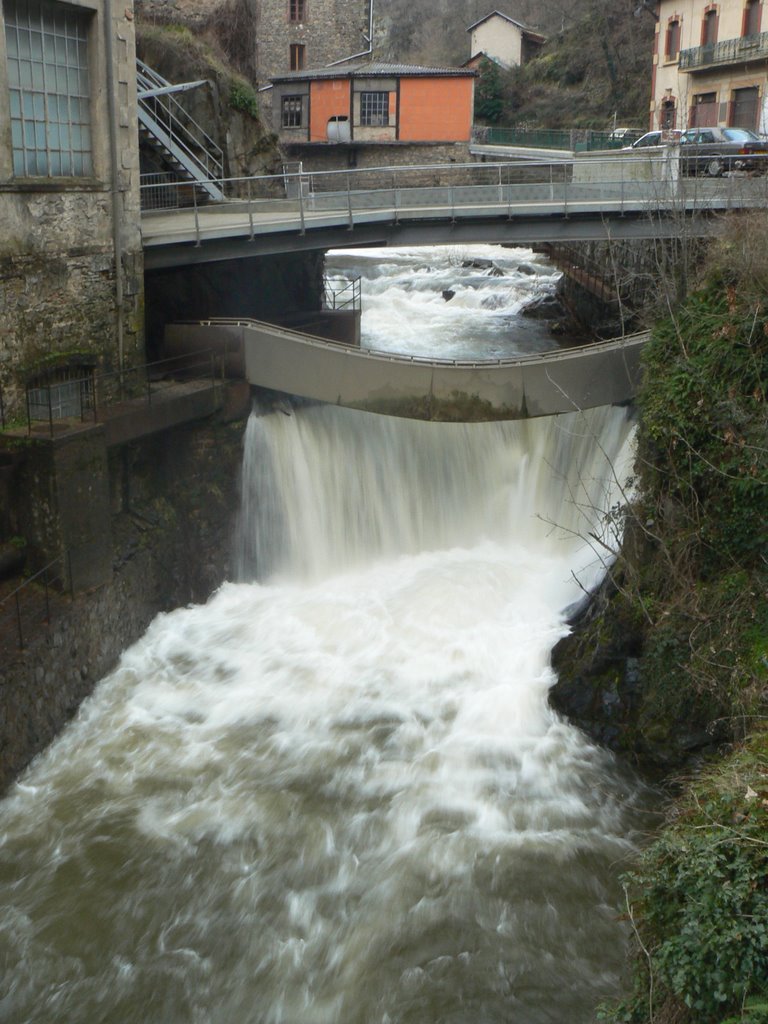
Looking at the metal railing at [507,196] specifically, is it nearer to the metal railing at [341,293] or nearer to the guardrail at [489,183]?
the guardrail at [489,183]

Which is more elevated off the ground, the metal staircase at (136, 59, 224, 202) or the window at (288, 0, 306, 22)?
the window at (288, 0, 306, 22)

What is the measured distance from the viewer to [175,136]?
70.1 ft

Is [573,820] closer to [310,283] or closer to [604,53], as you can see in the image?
[310,283]

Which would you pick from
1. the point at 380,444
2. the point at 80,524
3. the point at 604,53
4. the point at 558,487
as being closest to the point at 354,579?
the point at 380,444

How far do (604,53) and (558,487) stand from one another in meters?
41.1

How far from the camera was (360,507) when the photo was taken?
17312mm

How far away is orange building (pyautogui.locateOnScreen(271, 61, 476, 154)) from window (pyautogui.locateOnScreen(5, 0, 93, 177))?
29123mm

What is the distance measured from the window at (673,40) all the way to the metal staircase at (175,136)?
90.6 feet

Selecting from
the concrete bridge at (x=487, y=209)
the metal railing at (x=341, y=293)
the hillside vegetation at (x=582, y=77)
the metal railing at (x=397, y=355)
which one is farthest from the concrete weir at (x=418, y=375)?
the hillside vegetation at (x=582, y=77)

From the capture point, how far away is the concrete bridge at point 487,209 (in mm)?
17766

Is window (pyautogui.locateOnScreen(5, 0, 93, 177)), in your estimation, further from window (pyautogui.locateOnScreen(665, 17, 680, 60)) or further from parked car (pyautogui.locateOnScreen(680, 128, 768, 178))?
window (pyautogui.locateOnScreen(665, 17, 680, 60))

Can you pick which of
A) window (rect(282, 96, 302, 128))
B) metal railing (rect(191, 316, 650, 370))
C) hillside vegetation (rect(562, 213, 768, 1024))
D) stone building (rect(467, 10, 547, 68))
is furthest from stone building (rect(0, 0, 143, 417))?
stone building (rect(467, 10, 547, 68))

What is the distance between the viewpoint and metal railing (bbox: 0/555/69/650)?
470 inches

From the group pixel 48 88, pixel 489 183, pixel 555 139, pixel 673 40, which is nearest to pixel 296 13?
pixel 555 139
